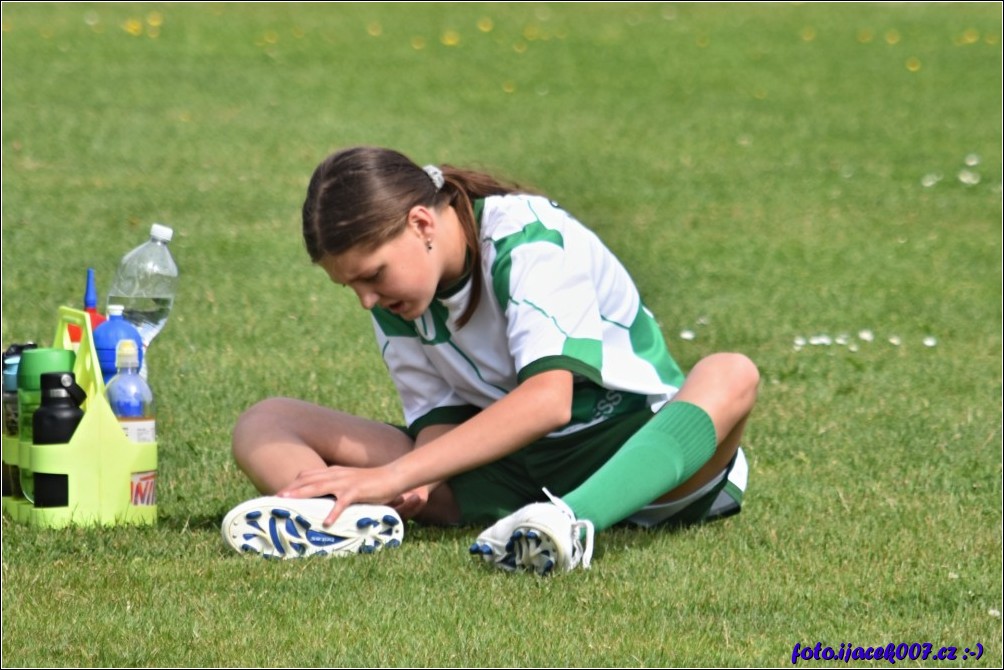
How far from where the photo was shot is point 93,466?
406 cm

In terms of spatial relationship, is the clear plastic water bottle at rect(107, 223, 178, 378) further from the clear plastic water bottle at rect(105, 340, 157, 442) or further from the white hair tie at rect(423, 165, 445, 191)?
the white hair tie at rect(423, 165, 445, 191)

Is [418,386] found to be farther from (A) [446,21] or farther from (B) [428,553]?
(A) [446,21]

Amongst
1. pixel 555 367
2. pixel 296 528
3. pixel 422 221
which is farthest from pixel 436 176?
pixel 296 528

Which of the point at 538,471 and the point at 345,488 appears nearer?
the point at 345,488

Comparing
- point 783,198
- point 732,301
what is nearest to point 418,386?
point 732,301

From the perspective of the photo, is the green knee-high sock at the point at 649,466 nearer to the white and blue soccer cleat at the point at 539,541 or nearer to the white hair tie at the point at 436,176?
the white and blue soccer cleat at the point at 539,541

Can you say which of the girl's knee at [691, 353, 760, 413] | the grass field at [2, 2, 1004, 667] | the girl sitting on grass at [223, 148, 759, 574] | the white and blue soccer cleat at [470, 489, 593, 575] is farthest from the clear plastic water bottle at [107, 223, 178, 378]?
the girl's knee at [691, 353, 760, 413]

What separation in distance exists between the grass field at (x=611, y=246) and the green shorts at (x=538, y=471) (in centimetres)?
14

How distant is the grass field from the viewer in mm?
3389

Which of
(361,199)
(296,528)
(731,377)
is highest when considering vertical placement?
(361,199)

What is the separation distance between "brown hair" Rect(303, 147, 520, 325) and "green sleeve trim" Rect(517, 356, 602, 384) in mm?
444

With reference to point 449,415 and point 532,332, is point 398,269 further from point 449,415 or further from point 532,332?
point 449,415

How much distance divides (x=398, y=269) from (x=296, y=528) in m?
0.65

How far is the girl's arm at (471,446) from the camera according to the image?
3.78 metres
